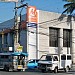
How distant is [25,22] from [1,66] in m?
13.8

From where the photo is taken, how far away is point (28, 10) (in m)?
46.9

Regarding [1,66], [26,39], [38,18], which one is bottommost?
[1,66]

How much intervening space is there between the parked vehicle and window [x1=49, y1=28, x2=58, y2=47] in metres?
16.7

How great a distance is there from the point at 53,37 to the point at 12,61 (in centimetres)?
1941

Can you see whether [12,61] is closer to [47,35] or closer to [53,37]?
[47,35]

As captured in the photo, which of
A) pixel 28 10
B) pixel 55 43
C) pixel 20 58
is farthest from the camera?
pixel 55 43

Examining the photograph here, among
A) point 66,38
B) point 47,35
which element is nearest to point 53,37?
point 47,35

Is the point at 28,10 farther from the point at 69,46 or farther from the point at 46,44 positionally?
the point at 69,46

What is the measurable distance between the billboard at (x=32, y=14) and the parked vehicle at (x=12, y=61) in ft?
39.7

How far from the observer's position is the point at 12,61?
35906mm

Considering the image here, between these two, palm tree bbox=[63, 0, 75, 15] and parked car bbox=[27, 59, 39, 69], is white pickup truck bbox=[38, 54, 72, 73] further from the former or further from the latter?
palm tree bbox=[63, 0, 75, 15]

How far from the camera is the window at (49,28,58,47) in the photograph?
175 ft

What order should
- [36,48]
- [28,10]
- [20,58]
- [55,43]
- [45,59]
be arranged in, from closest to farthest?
[45,59]
[20,58]
[28,10]
[36,48]
[55,43]

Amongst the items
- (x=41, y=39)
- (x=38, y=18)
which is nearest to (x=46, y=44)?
(x=41, y=39)
